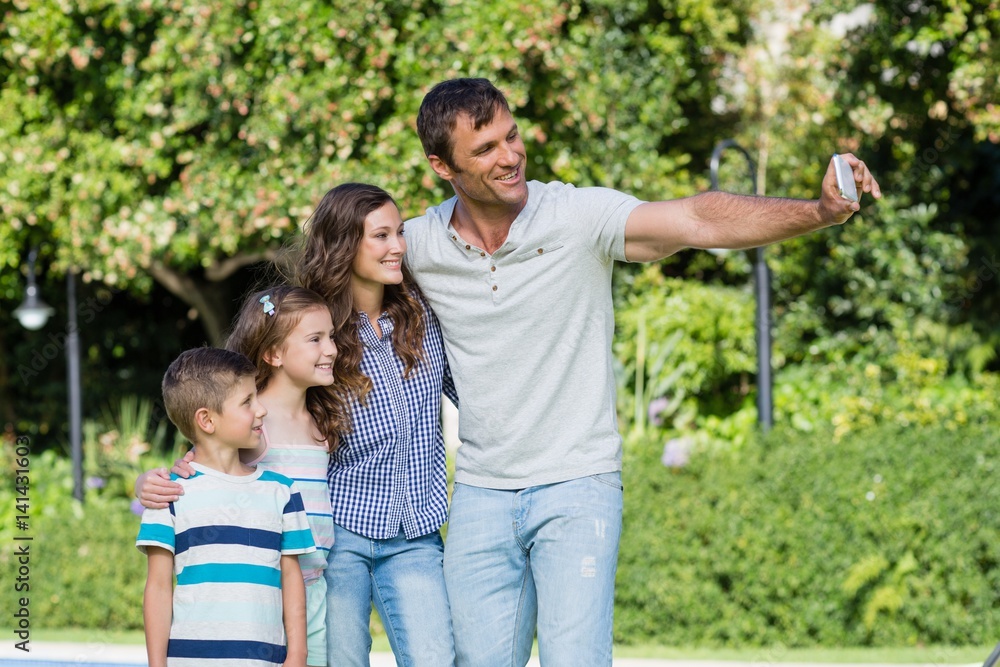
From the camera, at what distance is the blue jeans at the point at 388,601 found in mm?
2830

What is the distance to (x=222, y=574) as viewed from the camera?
8.35ft

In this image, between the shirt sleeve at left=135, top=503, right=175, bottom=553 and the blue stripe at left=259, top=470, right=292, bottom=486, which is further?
the blue stripe at left=259, top=470, right=292, bottom=486

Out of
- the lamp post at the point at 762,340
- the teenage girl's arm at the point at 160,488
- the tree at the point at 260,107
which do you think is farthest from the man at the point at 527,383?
the tree at the point at 260,107

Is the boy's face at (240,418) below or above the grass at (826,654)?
above

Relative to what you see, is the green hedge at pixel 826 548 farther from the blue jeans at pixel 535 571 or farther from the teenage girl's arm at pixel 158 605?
the teenage girl's arm at pixel 158 605

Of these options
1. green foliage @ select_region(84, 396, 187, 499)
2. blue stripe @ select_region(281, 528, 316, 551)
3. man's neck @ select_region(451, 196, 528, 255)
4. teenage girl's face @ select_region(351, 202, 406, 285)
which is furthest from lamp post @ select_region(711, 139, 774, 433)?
blue stripe @ select_region(281, 528, 316, 551)

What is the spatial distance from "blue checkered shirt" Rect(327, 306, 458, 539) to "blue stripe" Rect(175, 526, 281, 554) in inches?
12.7

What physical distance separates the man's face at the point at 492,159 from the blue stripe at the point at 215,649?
118 cm

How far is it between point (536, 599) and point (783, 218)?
1.15 m

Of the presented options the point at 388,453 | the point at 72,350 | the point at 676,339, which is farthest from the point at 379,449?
the point at 676,339

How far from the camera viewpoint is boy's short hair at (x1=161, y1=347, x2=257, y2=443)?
263cm

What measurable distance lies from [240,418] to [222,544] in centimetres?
28

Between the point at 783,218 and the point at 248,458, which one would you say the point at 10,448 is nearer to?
the point at 248,458

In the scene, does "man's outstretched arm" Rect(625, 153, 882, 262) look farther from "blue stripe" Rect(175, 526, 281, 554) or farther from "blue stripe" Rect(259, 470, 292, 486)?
"blue stripe" Rect(175, 526, 281, 554)
